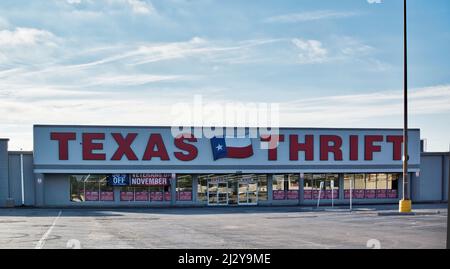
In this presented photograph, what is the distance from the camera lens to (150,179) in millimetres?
37406

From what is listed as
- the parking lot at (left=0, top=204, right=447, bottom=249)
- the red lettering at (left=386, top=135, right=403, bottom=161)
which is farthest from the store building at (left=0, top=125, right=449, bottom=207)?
the parking lot at (left=0, top=204, right=447, bottom=249)

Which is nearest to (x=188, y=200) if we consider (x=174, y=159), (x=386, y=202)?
(x=174, y=159)

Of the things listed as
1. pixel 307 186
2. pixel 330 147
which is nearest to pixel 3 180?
pixel 307 186

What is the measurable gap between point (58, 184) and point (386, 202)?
24.2m

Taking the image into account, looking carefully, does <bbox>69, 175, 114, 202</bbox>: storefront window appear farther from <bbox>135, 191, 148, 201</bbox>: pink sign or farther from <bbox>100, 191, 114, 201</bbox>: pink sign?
<bbox>135, 191, 148, 201</bbox>: pink sign

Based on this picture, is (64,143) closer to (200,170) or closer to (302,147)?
(200,170)

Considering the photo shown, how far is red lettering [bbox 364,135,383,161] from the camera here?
3972 centimetres

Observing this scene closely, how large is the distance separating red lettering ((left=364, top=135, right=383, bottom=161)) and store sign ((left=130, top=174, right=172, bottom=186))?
1467cm

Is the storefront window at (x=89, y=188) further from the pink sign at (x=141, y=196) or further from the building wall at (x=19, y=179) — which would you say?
the building wall at (x=19, y=179)

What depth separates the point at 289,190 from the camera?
1561 inches

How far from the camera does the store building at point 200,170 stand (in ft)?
119

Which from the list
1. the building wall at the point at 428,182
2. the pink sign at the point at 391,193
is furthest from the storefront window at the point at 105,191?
the building wall at the point at 428,182
